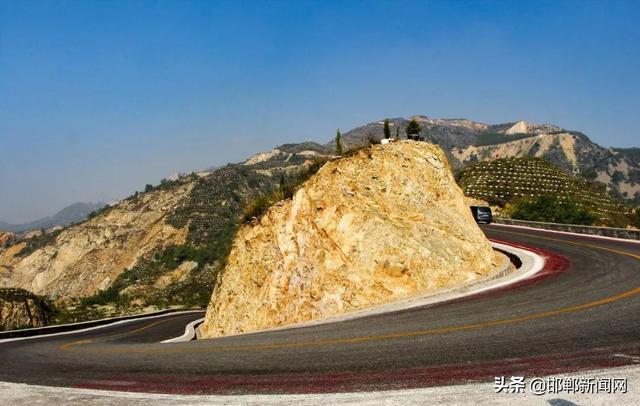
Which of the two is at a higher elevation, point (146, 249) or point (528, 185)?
point (528, 185)

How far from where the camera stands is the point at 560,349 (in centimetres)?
650

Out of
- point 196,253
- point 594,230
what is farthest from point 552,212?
point 196,253

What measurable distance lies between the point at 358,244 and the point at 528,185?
88489 mm

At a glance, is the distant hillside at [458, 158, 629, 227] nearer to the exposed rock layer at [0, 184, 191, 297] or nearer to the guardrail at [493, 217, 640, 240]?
the guardrail at [493, 217, 640, 240]

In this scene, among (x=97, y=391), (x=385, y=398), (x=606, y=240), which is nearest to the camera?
(x=385, y=398)

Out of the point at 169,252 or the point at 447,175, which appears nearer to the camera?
the point at 447,175

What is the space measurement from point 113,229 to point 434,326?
137895 millimetres

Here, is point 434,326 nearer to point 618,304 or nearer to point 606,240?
point 618,304

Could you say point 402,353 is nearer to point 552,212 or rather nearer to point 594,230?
point 594,230

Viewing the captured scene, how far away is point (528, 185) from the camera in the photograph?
93625mm

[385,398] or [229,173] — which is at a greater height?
[229,173]

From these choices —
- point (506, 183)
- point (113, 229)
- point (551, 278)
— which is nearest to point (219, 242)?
point (113, 229)

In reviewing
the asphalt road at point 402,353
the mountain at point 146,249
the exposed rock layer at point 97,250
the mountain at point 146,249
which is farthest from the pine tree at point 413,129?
the exposed rock layer at point 97,250

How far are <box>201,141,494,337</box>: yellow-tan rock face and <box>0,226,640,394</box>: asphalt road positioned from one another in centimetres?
457
